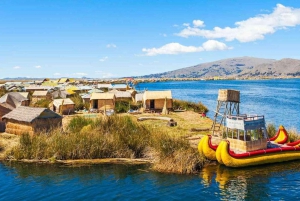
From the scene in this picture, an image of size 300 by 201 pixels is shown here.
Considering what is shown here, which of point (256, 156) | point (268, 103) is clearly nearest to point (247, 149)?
point (256, 156)

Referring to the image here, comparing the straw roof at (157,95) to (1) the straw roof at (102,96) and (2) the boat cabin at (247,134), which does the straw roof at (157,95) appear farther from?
(2) the boat cabin at (247,134)

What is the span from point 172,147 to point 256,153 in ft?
Result: 17.2

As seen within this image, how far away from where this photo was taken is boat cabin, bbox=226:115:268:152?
1948 centimetres

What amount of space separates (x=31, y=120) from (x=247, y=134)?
16.8 m

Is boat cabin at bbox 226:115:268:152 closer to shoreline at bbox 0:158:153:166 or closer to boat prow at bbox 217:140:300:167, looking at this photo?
boat prow at bbox 217:140:300:167

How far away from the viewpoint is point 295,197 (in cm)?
1475

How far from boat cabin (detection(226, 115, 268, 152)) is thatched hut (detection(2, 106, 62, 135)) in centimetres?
1460

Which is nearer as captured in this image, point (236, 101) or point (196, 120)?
point (236, 101)

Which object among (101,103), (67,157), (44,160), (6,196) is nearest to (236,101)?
(67,157)

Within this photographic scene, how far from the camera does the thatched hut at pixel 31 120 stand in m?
25.7

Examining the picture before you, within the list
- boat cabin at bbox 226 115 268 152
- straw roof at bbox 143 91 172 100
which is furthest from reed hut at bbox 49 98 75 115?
boat cabin at bbox 226 115 268 152

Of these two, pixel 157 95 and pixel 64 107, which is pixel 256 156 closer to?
pixel 157 95

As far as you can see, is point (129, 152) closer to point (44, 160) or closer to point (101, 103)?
point (44, 160)

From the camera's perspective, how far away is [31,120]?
25.4 m
